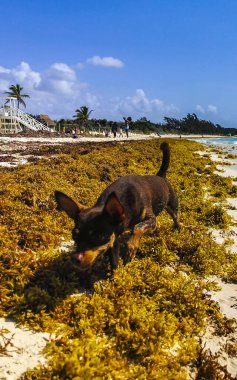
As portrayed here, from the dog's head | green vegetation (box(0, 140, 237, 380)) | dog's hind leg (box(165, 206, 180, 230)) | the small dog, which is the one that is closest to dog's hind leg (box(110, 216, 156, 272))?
the small dog

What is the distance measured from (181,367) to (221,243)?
3985 mm

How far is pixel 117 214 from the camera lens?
3793 millimetres

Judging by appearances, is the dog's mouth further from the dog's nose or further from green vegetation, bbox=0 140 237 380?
green vegetation, bbox=0 140 237 380

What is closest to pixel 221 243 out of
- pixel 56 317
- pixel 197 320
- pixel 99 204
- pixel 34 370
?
pixel 197 320

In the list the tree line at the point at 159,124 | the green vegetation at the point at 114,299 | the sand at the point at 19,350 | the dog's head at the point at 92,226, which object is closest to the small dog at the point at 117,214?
the dog's head at the point at 92,226

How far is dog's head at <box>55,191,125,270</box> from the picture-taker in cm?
367

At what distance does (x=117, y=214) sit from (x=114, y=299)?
1273 mm

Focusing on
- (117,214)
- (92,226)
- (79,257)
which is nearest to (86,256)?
(79,257)

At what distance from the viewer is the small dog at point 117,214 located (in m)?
3.75

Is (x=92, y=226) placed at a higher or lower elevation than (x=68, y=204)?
lower

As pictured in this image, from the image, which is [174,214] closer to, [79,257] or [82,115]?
[79,257]

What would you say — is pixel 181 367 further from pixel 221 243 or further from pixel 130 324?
pixel 221 243

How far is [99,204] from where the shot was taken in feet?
14.4

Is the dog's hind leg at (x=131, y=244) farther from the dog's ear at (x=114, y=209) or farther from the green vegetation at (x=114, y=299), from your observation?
the dog's ear at (x=114, y=209)
